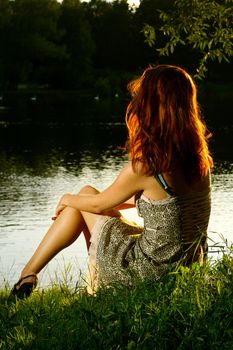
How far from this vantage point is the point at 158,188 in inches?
174

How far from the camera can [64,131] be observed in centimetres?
3803

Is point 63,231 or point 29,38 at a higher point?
point 63,231

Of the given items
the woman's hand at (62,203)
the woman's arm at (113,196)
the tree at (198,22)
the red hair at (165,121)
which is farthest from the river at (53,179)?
the red hair at (165,121)

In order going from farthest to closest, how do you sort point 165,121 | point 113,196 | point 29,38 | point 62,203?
point 29,38 → point 62,203 → point 113,196 → point 165,121

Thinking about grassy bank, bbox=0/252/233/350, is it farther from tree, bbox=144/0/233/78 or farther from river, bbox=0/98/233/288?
tree, bbox=144/0/233/78

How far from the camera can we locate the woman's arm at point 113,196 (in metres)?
4.41

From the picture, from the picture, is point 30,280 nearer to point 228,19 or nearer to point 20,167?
point 228,19

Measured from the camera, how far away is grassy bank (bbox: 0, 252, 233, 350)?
3.82 m

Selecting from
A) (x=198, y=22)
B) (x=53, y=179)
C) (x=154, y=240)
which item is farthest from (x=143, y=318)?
(x=53, y=179)

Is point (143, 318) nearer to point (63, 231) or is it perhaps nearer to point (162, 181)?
point (162, 181)

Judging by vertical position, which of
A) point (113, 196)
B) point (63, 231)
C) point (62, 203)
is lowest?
point (63, 231)

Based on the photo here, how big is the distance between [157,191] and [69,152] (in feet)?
85.5

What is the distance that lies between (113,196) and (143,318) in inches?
29.9

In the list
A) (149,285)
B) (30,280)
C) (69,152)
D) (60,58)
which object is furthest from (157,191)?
(60,58)
